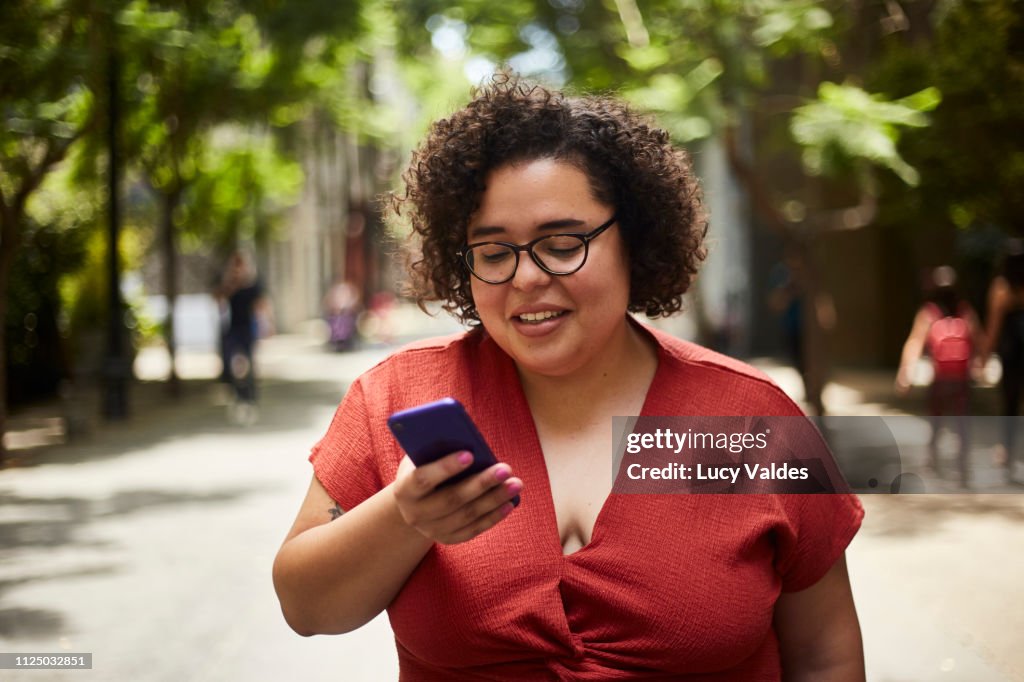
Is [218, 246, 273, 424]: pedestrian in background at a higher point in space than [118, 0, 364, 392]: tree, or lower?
lower

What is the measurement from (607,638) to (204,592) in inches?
174

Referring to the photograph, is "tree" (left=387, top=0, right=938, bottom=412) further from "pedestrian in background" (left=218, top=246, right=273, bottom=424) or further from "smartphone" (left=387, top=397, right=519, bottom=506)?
"smartphone" (left=387, top=397, right=519, bottom=506)

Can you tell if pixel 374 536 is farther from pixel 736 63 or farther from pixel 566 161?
pixel 736 63

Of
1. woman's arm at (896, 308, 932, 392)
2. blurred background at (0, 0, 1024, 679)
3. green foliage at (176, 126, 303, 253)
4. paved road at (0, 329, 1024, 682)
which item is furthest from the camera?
green foliage at (176, 126, 303, 253)

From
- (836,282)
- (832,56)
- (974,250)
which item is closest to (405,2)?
(832,56)

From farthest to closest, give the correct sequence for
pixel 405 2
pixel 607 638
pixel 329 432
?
pixel 405 2, pixel 329 432, pixel 607 638

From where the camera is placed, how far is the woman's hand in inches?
61.2

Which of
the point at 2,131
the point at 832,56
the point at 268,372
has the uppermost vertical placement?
the point at 832,56

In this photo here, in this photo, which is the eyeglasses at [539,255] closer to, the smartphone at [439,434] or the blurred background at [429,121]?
the smartphone at [439,434]

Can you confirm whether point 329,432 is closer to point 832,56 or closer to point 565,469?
→ point 565,469

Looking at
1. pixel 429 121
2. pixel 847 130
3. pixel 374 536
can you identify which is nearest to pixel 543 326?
pixel 374 536

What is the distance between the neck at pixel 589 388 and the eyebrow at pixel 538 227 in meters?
0.27

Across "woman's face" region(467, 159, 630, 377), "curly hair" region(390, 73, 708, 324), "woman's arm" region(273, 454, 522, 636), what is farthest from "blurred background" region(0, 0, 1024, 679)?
"woman's arm" region(273, 454, 522, 636)

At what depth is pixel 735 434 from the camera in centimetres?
203
